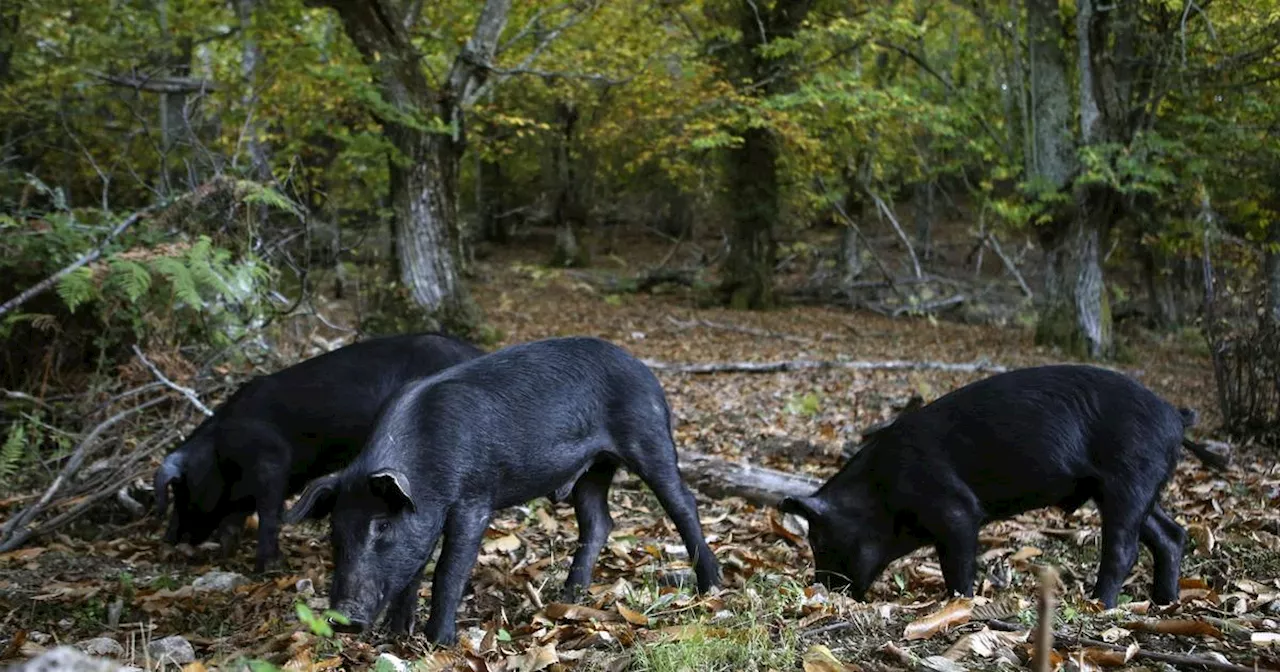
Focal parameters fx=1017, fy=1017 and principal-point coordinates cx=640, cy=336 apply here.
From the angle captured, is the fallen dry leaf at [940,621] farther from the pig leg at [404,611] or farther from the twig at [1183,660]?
the pig leg at [404,611]

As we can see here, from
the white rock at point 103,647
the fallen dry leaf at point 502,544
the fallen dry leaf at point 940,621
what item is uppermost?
the fallen dry leaf at point 940,621

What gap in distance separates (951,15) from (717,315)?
379 inches

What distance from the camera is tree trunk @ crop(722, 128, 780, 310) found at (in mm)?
21141

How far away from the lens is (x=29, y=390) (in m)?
7.71

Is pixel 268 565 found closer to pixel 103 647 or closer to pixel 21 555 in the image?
pixel 21 555

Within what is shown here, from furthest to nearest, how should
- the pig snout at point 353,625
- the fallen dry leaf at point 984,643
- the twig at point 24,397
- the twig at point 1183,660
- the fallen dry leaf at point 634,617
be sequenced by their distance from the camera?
the twig at point 24,397 < the fallen dry leaf at point 634,617 < the pig snout at point 353,625 < the fallen dry leaf at point 984,643 < the twig at point 1183,660

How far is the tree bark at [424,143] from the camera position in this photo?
12.4 meters

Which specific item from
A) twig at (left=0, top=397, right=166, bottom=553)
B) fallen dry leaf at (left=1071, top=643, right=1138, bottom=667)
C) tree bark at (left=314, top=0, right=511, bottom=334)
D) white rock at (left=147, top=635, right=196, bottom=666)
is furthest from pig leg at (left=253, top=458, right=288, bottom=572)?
tree bark at (left=314, top=0, right=511, bottom=334)

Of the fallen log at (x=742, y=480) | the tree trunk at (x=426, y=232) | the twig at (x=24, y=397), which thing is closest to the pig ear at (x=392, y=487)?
the fallen log at (x=742, y=480)

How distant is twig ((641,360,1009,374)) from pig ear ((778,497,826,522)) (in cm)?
719

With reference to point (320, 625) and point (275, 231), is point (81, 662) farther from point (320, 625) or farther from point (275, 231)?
point (275, 231)

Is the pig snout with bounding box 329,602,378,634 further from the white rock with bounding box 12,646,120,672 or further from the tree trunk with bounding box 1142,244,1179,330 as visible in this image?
the tree trunk with bounding box 1142,244,1179,330

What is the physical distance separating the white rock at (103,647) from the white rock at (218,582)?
114 centimetres

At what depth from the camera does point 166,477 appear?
5.74 meters
